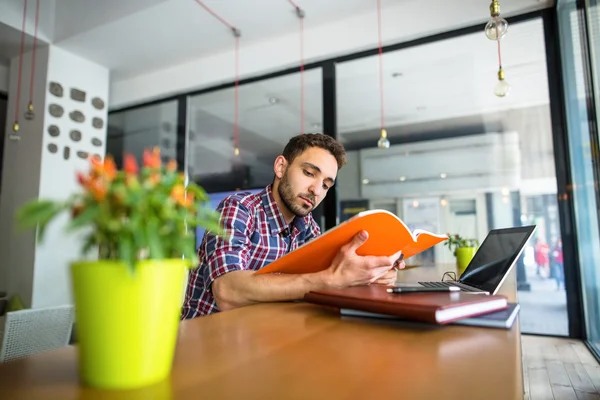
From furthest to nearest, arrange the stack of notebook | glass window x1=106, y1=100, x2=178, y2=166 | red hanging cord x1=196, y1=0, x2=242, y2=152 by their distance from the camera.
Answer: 1. glass window x1=106, y1=100, x2=178, y2=166
2. red hanging cord x1=196, y1=0, x2=242, y2=152
3. the stack of notebook

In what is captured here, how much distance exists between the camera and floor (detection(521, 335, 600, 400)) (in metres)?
1.97

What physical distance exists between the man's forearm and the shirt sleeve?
65mm

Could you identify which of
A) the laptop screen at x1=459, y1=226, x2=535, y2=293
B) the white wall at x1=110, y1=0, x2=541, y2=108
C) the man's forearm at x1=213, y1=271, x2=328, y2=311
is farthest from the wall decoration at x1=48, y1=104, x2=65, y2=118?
the laptop screen at x1=459, y1=226, x2=535, y2=293

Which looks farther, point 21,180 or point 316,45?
point 21,180

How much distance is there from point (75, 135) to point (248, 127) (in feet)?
6.23

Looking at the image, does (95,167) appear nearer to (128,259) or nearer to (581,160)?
(128,259)

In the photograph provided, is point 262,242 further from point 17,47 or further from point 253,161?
point 17,47

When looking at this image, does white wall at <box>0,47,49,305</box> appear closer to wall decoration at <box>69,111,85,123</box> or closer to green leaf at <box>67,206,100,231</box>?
wall decoration at <box>69,111,85,123</box>

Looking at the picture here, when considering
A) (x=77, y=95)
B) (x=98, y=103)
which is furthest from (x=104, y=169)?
(x=98, y=103)

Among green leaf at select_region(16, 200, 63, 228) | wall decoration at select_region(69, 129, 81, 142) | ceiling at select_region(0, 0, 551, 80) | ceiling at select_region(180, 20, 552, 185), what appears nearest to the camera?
green leaf at select_region(16, 200, 63, 228)

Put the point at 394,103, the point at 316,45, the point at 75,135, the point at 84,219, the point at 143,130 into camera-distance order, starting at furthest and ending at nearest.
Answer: the point at 143,130
the point at 75,135
the point at 394,103
the point at 316,45
the point at 84,219

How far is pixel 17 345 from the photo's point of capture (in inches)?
62.6

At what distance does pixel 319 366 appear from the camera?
453 millimetres

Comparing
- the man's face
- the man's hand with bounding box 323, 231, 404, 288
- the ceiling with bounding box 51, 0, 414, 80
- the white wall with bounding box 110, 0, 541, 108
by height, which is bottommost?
the man's hand with bounding box 323, 231, 404, 288
